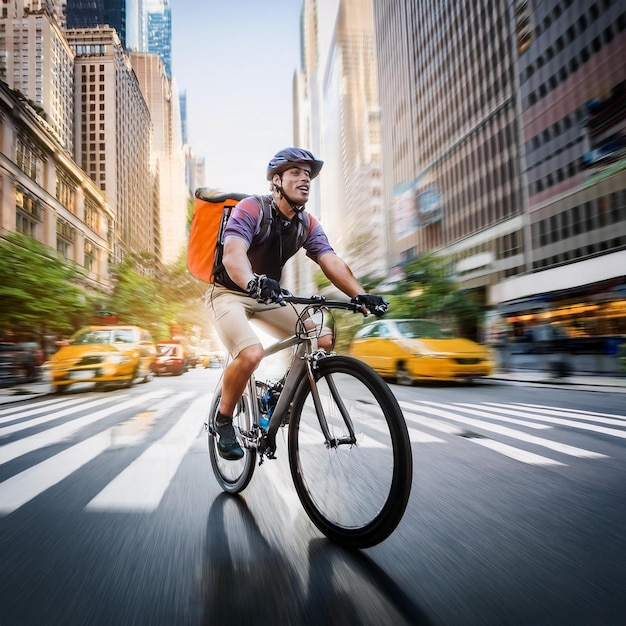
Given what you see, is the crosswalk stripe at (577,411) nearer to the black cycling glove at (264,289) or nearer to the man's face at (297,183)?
the man's face at (297,183)

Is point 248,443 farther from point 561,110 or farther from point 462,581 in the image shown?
point 561,110

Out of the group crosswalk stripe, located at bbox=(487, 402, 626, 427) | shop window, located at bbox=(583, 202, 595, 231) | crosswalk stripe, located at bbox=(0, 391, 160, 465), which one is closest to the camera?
crosswalk stripe, located at bbox=(0, 391, 160, 465)

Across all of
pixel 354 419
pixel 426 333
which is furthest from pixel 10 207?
pixel 354 419

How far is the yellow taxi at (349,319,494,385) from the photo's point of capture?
11.3 metres

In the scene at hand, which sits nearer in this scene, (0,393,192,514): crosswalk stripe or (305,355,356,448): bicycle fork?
(305,355,356,448): bicycle fork

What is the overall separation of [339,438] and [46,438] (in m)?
4.51

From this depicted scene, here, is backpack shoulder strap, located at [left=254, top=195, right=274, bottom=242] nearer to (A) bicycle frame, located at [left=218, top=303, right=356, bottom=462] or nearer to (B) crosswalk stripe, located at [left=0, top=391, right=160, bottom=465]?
(A) bicycle frame, located at [left=218, top=303, right=356, bottom=462]

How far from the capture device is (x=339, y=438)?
101 inches

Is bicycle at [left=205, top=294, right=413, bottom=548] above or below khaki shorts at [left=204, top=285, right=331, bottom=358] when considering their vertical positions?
below

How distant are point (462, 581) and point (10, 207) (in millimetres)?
36005

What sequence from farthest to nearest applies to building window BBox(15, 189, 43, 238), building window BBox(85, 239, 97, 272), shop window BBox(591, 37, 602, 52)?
1. building window BBox(85, 239, 97, 272)
2. building window BBox(15, 189, 43, 238)
3. shop window BBox(591, 37, 602, 52)

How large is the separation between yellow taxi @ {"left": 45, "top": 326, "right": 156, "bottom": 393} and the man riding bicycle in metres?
9.38

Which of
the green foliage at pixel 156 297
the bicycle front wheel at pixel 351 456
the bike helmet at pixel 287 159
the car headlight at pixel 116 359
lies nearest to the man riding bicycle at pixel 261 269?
the bike helmet at pixel 287 159

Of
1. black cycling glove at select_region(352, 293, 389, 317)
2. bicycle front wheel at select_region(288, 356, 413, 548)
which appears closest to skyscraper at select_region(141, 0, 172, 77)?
black cycling glove at select_region(352, 293, 389, 317)
